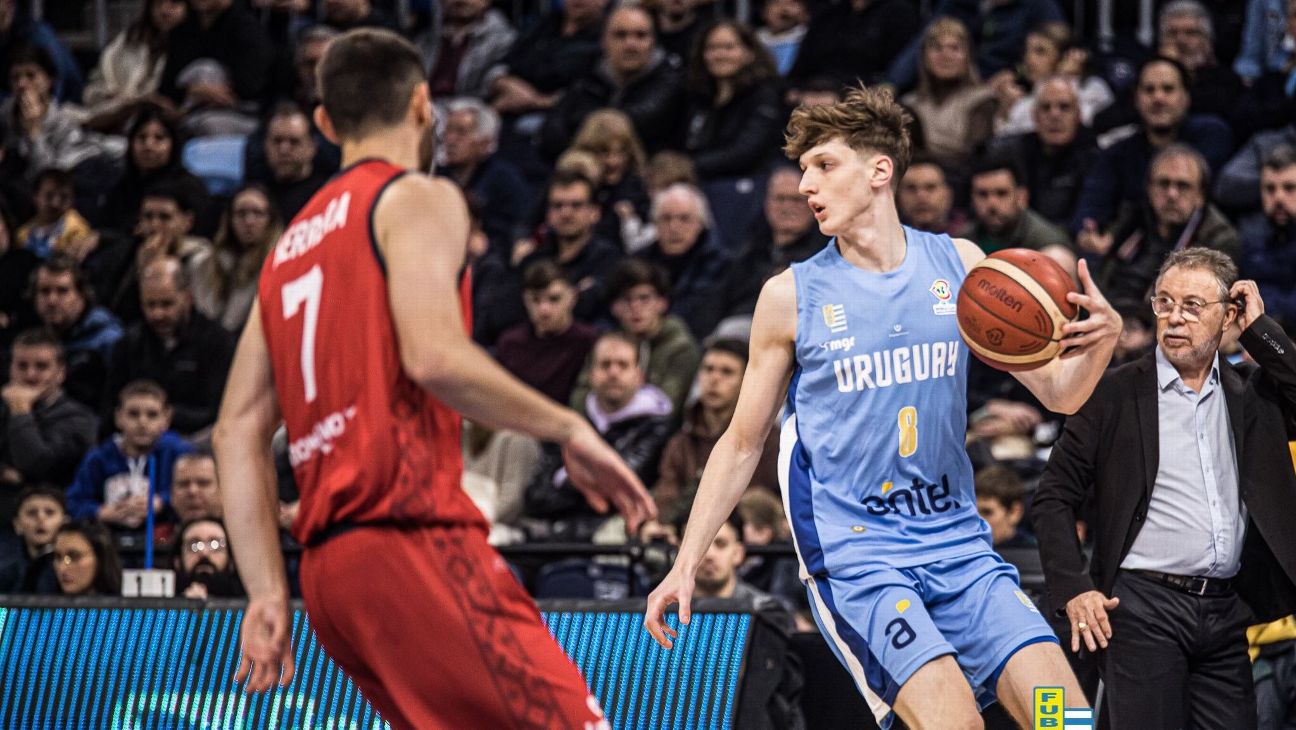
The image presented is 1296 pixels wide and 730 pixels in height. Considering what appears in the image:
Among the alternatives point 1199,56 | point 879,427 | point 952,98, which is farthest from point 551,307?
point 879,427

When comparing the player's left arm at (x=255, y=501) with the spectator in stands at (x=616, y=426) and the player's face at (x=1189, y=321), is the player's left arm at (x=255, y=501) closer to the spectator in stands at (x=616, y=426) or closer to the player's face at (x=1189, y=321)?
the player's face at (x=1189, y=321)

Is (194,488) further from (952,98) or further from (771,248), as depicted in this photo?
(952,98)

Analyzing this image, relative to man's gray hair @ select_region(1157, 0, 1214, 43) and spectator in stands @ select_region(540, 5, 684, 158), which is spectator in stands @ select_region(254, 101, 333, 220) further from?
man's gray hair @ select_region(1157, 0, 1214, 43)

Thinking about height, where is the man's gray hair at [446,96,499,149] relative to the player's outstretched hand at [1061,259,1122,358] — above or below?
below

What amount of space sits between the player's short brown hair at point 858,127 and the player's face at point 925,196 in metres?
4.76

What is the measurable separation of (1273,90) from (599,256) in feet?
14.5

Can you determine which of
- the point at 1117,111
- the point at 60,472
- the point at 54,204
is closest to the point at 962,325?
the point at 1117,111

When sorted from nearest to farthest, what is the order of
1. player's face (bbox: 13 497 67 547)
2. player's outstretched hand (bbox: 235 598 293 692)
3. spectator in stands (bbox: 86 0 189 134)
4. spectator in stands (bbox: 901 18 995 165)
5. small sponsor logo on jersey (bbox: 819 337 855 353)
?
player's outstretched hand (bbox: 235 598 293 692), small sponsor logo on jersey (bbox: 819 337 855 353), player's face (bbox: 13 497 67 547), spectator in stands (bbox: 901 18 995 165), spectator in stands (bbox: 86 0 189 134)

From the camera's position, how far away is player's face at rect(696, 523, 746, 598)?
26.7 feet

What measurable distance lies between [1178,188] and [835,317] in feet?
16.5

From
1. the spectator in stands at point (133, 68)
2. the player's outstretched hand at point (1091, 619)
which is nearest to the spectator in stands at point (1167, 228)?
the player's outstretched hand at point (1091, 619)

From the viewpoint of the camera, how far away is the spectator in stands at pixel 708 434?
9.60 metres

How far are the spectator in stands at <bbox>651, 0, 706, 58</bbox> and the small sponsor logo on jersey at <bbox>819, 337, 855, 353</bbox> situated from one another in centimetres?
823


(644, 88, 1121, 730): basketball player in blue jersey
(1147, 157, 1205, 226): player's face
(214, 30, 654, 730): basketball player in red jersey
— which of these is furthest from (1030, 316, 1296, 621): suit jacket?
(1147, 157, 1205, 226): player's face
